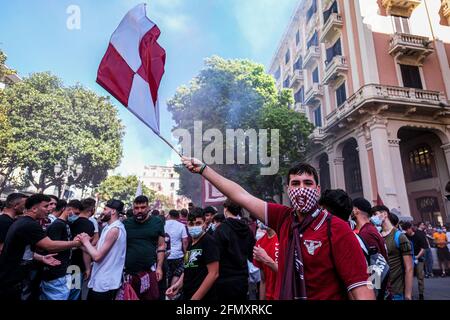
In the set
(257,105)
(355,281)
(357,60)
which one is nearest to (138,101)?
(355,281)

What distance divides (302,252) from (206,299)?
1611mm

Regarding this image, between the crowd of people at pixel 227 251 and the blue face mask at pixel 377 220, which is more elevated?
the blue face mask at pixel 377 220

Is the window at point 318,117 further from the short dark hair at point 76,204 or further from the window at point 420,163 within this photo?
the short dark hair at point 76,204

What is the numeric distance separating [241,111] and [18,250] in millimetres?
14405


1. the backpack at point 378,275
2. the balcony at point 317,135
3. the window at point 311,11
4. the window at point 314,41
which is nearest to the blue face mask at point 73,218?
the backpack at point 378,275

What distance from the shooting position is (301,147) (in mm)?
17312

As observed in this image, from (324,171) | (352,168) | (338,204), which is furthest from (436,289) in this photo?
(324,171)

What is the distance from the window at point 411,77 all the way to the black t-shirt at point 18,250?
57.4ft

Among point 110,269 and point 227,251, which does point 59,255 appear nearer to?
point 110,269

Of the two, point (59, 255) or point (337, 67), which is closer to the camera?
point (59, 255)

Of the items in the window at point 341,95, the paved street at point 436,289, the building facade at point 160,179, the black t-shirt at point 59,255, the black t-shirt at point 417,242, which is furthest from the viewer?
the building facade at point 160,179

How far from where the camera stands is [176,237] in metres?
6.31

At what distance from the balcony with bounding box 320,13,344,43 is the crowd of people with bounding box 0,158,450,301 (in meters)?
15.8

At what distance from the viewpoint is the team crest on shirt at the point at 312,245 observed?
1617 mm
